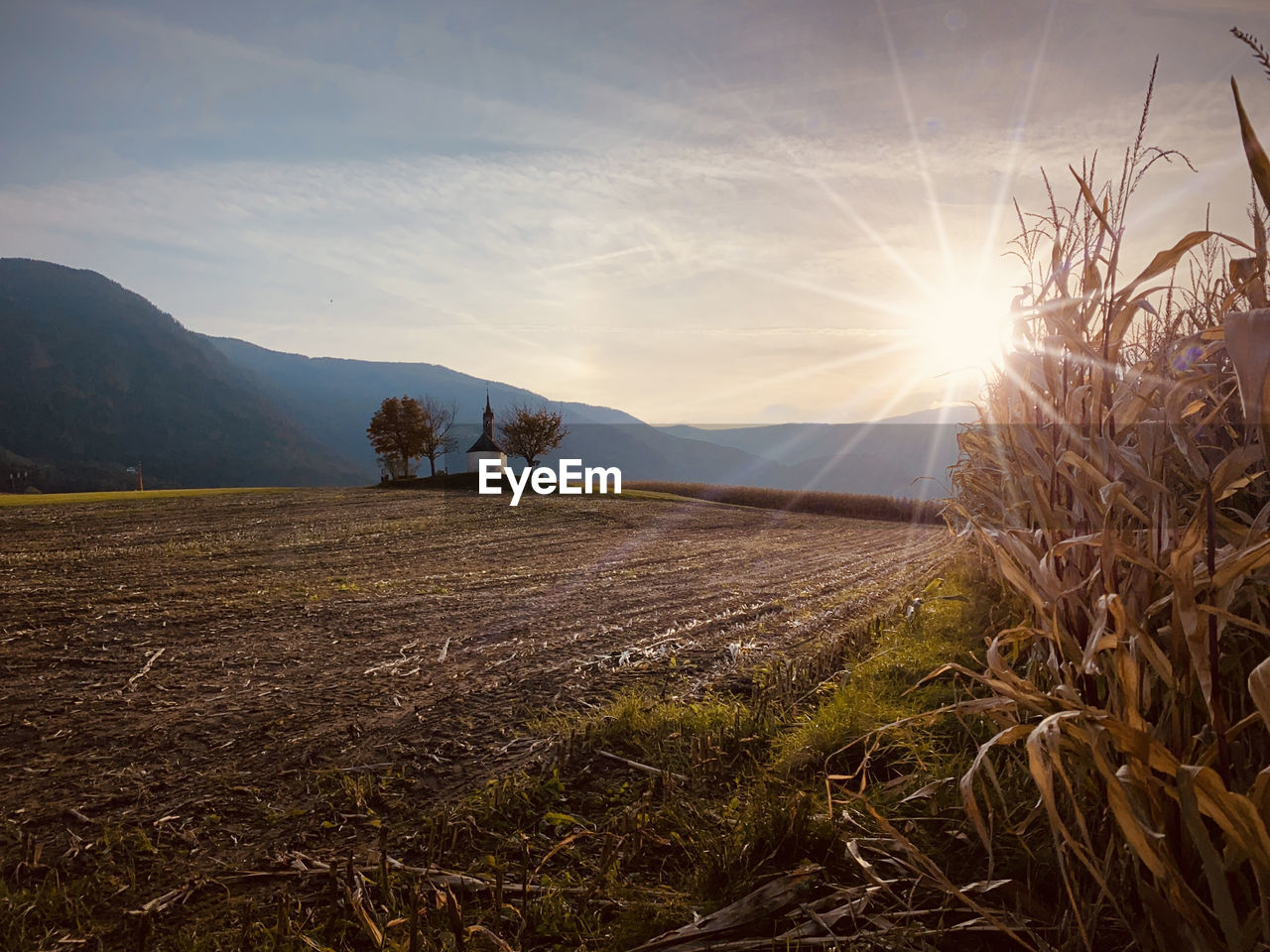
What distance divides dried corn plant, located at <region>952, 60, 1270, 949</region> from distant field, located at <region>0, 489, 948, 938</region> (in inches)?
109

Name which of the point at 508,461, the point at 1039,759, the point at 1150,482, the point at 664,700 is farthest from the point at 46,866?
the point at 508,461

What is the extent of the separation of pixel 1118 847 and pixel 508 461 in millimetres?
70933

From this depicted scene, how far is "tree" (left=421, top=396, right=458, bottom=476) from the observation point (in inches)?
2904

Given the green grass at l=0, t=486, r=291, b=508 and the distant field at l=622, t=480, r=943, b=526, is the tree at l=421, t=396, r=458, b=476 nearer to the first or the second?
the green grass at l=0, t=486, r=291, b=508

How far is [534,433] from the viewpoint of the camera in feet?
192

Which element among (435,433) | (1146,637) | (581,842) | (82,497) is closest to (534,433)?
(435,433)

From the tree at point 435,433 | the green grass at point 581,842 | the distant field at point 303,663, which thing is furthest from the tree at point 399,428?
the green grass at point 581,842

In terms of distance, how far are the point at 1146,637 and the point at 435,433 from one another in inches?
3214

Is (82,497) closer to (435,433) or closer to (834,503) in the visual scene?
(834,503)

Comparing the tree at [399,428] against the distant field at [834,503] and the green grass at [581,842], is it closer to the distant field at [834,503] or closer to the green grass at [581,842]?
the distant field at [834,503]

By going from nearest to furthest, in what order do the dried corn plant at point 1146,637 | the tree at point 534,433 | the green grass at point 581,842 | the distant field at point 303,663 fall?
the dried corn plant at point 1146,637 < the green grass at point 581,842 < the distant field at point 303,663 < the tree at point 534,433

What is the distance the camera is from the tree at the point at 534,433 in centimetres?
5834

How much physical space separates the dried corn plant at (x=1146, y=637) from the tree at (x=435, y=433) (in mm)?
67536

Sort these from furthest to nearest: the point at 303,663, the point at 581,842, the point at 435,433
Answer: the point at 435,433 < the point at 303,663 < the point at 581,842
